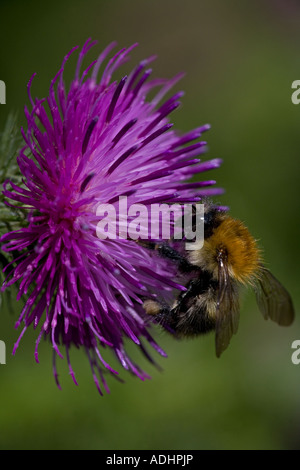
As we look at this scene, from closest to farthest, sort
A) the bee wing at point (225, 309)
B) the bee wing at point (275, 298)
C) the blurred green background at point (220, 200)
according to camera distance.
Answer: the bee wing at point (225, 309), the bee wing at point (275, 298), the blurred green background at point (220, 200)

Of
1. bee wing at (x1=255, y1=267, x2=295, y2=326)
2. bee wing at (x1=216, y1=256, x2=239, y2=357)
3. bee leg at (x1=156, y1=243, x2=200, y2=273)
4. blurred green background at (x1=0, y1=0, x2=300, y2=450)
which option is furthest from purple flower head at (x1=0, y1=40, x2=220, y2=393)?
blurred green background at (x1=0, y1=0, x2=300, y2=450)

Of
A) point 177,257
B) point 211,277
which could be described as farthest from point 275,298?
point 177,257

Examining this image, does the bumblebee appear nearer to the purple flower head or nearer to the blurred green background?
the purple flower head

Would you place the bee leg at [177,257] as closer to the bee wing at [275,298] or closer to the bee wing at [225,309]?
the bee wing at [225,309]

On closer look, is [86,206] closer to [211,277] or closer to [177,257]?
[177,257]

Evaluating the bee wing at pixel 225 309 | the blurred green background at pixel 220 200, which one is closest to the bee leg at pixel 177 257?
the bee wing at pixel 225 309

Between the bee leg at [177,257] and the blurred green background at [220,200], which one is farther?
the blurred green background at [220,200]
